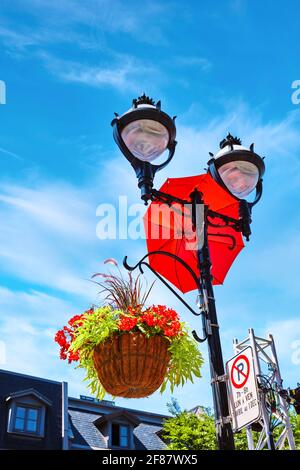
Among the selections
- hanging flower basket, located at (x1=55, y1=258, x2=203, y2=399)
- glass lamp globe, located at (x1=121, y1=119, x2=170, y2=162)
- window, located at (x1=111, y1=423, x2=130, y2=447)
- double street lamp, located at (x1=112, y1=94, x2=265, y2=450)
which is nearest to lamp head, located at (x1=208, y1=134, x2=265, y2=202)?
double street lamp, located at (x1=112, y1=94, x2=265, y2=450)

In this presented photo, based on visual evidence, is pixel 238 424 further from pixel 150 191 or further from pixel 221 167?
pixel 221 167

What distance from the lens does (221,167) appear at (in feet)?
15.6

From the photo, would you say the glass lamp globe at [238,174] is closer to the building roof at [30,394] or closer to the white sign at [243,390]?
the white sign at [243,390]

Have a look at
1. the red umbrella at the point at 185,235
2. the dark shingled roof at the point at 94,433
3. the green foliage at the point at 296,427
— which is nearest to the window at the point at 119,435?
the dark shingled roof at the point at 94,433

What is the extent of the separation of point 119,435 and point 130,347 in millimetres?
21827

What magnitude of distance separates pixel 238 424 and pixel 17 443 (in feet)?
64.9

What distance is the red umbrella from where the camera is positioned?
221 inches

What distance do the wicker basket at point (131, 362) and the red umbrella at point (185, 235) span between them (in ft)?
4.73

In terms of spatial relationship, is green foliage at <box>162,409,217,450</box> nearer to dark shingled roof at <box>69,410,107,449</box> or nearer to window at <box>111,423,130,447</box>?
dark shingled roof at <box>69,410,107,449</box>

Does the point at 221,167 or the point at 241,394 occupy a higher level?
the point at 221,167

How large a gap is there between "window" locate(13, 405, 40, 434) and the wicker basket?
19300mm

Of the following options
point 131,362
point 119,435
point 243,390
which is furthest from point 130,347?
point 119,435

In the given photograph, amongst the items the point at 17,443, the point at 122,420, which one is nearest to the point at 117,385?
the point at 17,443
